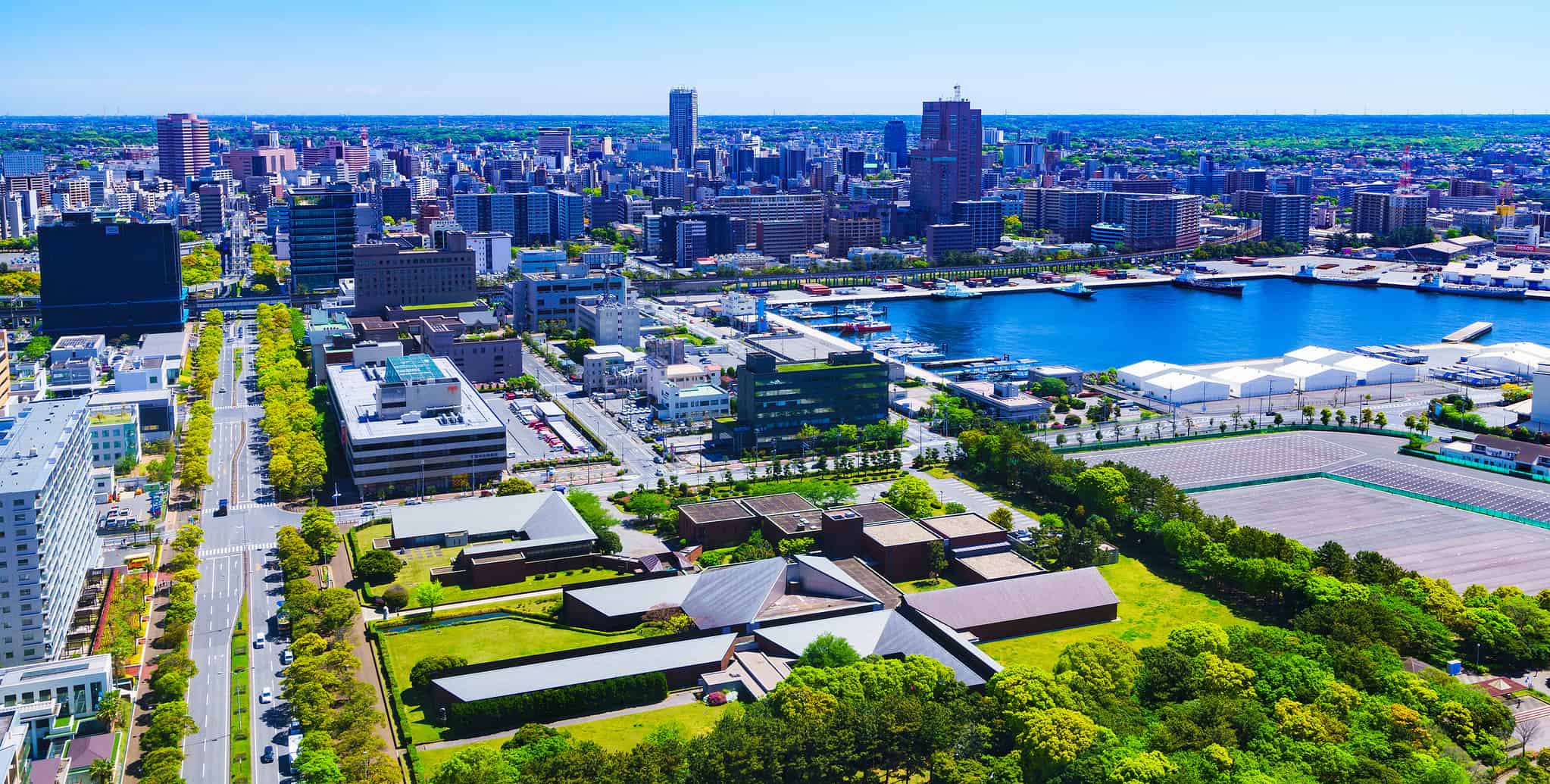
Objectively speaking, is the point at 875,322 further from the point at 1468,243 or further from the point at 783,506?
the point at 1468,243

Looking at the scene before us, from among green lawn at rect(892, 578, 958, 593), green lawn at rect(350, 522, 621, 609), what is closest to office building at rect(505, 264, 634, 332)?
green lawn at rect(350, 522, 621, 609)

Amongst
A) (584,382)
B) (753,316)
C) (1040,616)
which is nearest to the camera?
(1040,616)

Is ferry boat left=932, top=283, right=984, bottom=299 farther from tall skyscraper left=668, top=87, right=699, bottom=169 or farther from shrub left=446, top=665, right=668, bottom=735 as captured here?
tall skyscraper left=668, top=87, right=699, bottom=169

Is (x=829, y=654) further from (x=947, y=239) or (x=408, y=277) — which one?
(x=947, y=239)

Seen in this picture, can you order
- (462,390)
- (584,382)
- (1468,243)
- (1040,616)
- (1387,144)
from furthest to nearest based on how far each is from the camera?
(1387,144), (1468,243), (584,382), (462,390), (1040,616)

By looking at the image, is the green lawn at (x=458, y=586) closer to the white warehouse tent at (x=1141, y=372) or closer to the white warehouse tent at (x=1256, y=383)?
the white warehouse tent at (x=1141, y=372)

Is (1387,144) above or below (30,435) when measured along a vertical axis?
above

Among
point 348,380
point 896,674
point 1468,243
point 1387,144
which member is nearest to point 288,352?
point 348,380

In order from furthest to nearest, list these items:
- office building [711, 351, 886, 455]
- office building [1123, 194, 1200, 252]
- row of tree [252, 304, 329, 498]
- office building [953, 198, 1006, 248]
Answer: office building [1123, 194, 1200, 252] < office building [953, 198, 1006, 248] < office building [711, 351, 886, 455] < row of tree [252, 304, 329, 498]
